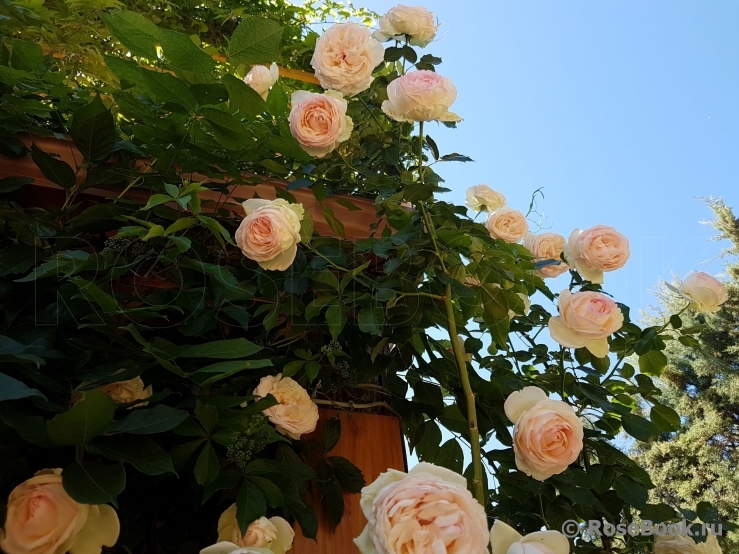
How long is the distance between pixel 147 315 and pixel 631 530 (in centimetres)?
60

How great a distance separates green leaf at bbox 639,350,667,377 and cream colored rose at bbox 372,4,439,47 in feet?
1.84

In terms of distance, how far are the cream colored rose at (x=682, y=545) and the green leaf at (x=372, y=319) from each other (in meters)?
0.41

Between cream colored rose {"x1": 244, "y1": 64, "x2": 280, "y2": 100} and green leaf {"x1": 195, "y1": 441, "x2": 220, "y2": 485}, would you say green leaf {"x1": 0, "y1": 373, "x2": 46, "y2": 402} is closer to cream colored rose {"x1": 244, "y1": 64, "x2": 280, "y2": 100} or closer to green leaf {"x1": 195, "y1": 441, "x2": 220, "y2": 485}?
green leaf {"x1": 195, "y1": 441, "x2": 220, "y2": 485}

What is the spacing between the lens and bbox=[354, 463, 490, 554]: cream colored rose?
36 cm

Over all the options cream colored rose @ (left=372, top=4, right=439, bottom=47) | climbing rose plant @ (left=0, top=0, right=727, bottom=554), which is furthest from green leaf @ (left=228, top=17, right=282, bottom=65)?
cream colored rose @ (left=372, top=4, right=439, bottom=47)

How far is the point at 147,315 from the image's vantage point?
1.77 feet

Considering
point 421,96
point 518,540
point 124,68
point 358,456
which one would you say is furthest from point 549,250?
point 124,68

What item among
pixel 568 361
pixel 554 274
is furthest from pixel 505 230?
pixel 568 361

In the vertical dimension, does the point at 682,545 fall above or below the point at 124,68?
below

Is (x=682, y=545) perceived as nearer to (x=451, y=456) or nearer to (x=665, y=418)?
(x=665, y=418)

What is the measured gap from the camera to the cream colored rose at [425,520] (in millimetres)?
357

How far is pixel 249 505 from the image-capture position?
54cm

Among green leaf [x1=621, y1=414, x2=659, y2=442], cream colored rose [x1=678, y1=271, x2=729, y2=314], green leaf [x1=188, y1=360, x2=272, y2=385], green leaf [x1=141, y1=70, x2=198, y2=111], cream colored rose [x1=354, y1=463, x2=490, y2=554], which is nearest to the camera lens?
cream colored rose [x1=354, y1=463, x2=490, y2=554]

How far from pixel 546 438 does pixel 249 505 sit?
293mm
